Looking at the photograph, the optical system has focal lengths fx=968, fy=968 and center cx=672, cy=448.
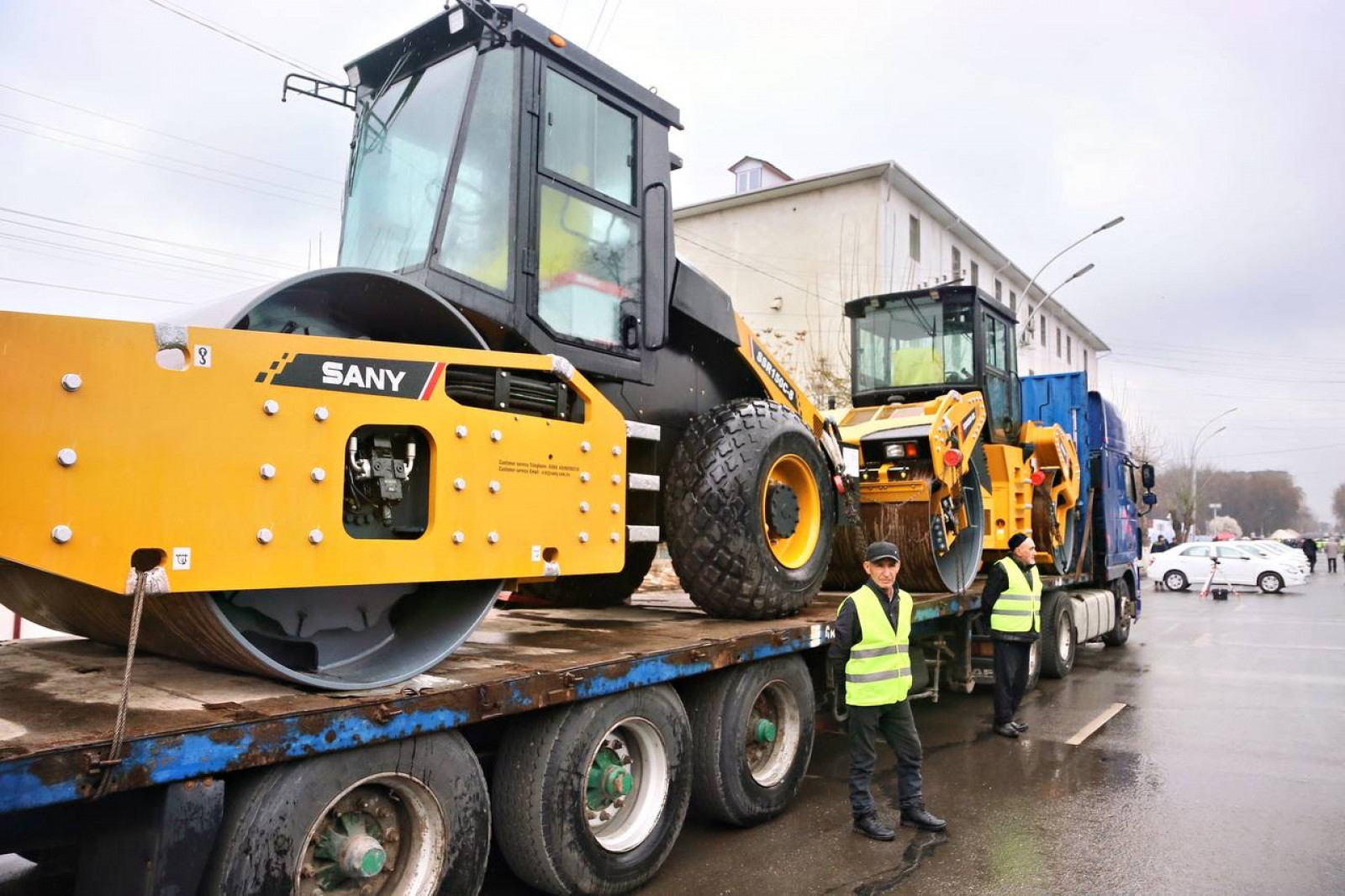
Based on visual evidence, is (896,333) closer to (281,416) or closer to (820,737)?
(820,737)

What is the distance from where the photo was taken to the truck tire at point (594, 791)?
386cm

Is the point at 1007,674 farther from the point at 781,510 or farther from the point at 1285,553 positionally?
the point at 1285,553

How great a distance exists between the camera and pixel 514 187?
14.1 ft

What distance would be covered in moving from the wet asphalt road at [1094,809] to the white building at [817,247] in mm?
14788

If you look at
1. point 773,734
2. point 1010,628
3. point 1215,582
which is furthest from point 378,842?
point 1215,582

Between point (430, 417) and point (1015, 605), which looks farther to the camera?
point (1015, 605)

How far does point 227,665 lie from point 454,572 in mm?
872

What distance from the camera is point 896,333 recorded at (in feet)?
32.2

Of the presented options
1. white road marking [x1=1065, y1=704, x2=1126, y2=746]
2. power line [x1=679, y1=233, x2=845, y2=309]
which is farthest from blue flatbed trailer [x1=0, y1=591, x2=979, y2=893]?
power line [x1=679, y1=233, x2=845, y2=309]

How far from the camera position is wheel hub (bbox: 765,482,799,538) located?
18.6 feet

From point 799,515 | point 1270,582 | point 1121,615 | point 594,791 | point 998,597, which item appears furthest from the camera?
point 1270,582

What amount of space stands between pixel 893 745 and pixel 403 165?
158 inches

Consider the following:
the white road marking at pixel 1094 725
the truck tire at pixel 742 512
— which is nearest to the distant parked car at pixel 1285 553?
the white road marking at pixel 1094 725

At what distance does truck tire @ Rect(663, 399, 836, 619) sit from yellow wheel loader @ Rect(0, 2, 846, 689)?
17 millimetres
